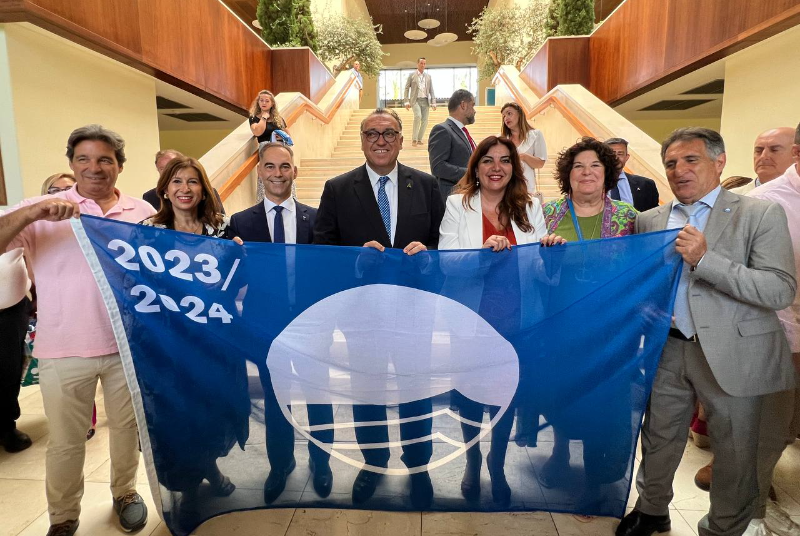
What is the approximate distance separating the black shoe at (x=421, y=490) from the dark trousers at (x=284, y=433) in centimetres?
38

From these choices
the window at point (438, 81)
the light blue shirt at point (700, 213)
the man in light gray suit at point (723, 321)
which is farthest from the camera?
the window at point (438, 81)

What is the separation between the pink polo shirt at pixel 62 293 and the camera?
206cm

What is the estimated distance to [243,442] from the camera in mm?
2084

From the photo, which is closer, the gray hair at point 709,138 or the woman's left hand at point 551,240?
the gray hair at point 709,138

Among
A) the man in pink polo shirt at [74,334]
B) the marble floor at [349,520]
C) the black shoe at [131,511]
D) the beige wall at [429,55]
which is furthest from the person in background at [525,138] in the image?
the beige wall at [429,55]

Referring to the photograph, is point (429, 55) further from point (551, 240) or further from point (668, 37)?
point (551, 240)

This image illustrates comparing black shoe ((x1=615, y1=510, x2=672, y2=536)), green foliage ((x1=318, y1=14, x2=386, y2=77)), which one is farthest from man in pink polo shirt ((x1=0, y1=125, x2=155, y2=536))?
green foliage ((x1=318, y1=14, x2=386, y2=77))

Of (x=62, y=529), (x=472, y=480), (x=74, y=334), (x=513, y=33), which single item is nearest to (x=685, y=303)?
(x=472, y=480)

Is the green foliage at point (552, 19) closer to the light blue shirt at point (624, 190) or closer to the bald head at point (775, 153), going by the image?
the light blue shirt at point (624, 190)

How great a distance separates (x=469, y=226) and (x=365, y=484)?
3.94 feet

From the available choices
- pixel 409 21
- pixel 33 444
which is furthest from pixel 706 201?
pixel 409 21

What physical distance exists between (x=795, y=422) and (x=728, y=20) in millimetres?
5054

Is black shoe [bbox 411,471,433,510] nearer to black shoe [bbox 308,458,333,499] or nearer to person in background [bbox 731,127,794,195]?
black shoe [bbox 308,458,333,499]

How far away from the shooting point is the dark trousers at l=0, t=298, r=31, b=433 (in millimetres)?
2984
